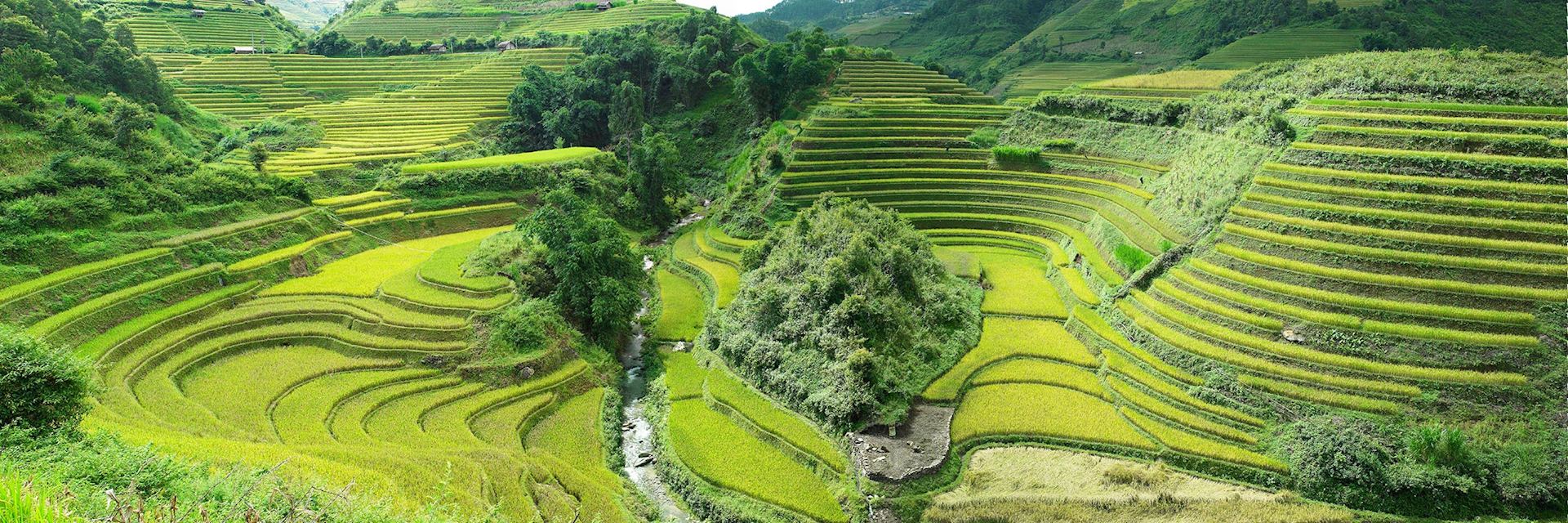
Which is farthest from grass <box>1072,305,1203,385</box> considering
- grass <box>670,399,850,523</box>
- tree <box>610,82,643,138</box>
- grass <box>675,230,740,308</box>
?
tree <box>610,82,643,138</box>

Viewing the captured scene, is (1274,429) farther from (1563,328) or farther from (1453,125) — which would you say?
(1453,125)

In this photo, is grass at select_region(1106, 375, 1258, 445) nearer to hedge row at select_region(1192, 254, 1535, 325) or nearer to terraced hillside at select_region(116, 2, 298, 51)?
hedge row at select_region(1192, 254, 1535, 325)

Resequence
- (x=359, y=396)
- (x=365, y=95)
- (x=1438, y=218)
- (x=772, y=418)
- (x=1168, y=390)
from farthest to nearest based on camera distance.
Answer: (x=365, y=95), (x=359, y=396), (x=772, y=418), (x=1438, y=218), (x=1168, y=390)

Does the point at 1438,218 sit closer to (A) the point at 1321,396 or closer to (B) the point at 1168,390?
(A) the point at 1321,396

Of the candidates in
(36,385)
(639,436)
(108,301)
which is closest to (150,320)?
(108,301)

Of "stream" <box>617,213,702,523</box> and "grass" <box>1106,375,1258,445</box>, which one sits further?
"stream" <box>617,213,702,523</box>

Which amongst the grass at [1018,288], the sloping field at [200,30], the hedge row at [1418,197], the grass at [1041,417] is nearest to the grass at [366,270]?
the grass at [1041,417]
